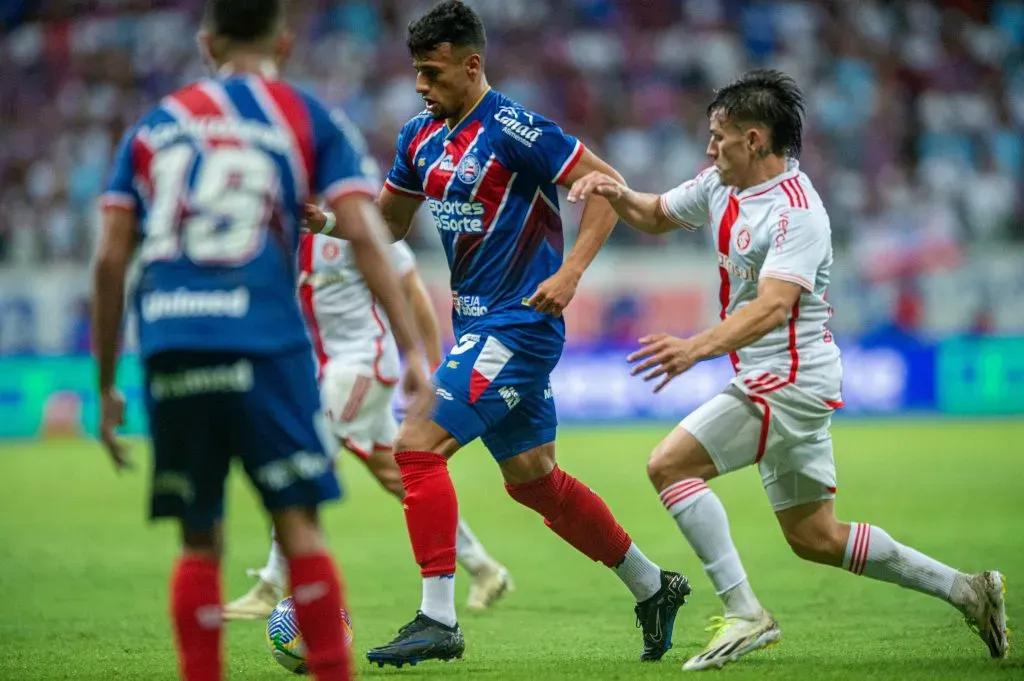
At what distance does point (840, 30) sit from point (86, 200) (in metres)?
13.6

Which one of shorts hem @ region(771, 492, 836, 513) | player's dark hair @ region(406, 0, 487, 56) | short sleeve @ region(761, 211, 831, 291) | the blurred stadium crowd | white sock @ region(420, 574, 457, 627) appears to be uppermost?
the blurred stadium crowd

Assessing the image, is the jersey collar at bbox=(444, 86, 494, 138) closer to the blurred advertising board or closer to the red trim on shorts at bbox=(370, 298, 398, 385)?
the red trim on shorts at bbox=(370, 298, 398, 385)

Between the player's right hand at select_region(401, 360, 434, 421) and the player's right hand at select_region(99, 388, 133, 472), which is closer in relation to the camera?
the player's right hand at select_region(401, 360, 434, 421)

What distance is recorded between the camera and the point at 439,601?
5.86 metres

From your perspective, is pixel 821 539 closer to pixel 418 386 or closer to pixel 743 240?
pixel 743 240

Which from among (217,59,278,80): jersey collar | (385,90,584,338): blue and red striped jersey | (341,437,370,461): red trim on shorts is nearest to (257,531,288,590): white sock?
(341,437,370,461): red trim on shorts

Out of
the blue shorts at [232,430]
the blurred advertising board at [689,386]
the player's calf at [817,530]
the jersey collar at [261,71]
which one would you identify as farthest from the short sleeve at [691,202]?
the blurred advertising board at [689,386]

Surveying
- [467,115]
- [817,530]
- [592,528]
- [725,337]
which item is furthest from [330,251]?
[817,530]

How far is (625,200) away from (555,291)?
2.06ft

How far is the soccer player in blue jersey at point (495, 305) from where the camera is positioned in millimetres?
5922

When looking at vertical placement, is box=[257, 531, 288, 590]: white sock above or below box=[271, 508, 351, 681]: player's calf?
below

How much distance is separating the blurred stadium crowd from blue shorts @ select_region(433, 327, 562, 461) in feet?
50.6

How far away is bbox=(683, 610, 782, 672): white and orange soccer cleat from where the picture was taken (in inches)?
226

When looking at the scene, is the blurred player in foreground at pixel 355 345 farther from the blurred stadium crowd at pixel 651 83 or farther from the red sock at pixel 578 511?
the blurred stadium crowd at pixel 651 83
